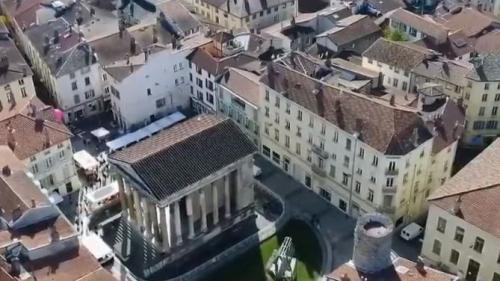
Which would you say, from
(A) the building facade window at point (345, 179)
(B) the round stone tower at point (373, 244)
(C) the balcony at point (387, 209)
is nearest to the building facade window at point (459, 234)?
(C) the balcony at point (387, 209)

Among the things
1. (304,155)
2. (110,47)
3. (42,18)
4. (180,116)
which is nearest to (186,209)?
(304,155)

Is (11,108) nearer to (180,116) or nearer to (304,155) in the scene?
(180,116)

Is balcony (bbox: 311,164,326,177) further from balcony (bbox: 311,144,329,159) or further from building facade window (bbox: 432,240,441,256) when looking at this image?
building facade window (bbox: 432,240,441,256)

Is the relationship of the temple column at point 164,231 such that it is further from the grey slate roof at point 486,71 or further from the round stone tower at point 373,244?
the grey slate roof at point 486,71

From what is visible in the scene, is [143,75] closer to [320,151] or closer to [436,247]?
[320,151]

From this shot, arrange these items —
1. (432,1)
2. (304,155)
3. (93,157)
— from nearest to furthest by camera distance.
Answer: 1. (304,155)
2. (93,157)
3. (432,1)

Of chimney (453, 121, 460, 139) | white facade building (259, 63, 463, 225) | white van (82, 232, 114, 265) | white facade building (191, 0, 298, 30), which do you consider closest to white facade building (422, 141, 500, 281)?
white facade building (259, 63, 463, 225)
